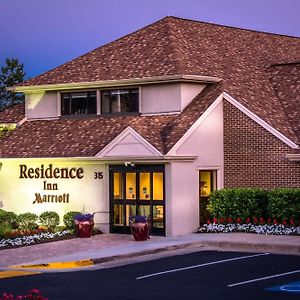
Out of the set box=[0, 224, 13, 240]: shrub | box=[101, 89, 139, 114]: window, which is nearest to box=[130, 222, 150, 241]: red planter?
box=[0, 224, 13, 240]: shrub

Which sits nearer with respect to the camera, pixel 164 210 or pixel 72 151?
pixel 164 210

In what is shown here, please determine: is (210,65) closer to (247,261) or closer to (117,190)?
(117,190)

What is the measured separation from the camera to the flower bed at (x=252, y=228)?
26.2 meters

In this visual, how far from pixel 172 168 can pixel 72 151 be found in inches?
178

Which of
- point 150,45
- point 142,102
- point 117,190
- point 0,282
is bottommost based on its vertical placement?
point 0,282

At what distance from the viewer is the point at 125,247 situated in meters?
24.4

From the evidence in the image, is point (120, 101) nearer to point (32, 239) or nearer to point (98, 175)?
point (98, 175)

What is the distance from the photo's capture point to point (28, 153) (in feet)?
102

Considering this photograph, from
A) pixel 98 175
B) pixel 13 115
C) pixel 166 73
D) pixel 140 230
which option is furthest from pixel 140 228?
pixel 13 115

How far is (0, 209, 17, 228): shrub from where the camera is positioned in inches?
1141

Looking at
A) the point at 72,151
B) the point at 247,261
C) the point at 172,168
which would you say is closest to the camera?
the point at 247,261

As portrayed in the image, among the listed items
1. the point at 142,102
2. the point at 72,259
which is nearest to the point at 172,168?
the point at 142,102

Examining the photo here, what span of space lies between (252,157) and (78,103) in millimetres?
7303

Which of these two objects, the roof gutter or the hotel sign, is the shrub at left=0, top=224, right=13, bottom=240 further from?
the roof gutter
